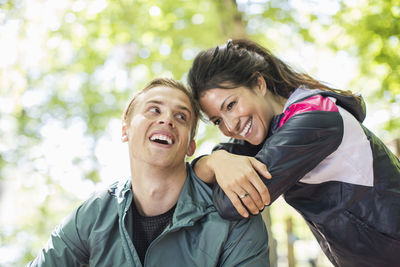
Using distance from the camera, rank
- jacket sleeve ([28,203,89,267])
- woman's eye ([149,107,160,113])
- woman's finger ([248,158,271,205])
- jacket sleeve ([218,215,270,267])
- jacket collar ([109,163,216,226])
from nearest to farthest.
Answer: woman's finger ([248,158,271,205]) → jacket sleeve ([218,215,270,267]) → jacket collar ([109,163,216,226]) → jacket sleeve ([28,203,89,267]) → woman's eye ([149,107,160,113])

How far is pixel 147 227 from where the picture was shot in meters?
2.19

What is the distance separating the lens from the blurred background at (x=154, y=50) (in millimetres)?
4938

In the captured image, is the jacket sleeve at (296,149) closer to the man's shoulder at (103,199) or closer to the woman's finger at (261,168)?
the woman's finger at (261,168)

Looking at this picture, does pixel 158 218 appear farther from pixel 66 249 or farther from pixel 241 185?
pixel 241 185

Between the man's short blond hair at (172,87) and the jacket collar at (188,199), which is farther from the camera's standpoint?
the man's short blond hair at (172,87)

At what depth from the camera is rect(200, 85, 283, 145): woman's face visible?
231 centimetres

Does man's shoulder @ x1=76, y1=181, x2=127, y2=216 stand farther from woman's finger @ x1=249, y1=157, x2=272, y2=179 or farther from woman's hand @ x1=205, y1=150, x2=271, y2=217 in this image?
woman's finger @ x1=249, y1=157, x2=272, y2=179

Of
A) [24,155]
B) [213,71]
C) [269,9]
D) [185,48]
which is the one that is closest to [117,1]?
[185,48]

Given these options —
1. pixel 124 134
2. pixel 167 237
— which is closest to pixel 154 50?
pixel 124 134

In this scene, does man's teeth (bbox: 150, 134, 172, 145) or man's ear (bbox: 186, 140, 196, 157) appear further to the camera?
man's ear (bbox: 186, 140, 196, 157)

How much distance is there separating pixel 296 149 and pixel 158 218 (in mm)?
996

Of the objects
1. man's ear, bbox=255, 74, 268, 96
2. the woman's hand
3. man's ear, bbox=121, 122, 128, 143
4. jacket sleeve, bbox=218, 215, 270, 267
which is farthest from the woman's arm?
man's ear, bbox=121, 122, 128, 143

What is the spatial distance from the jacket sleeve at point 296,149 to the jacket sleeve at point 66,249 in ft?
3.13

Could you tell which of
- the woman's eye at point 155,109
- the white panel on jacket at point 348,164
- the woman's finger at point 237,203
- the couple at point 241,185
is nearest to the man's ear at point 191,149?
the couple at point 241,185
